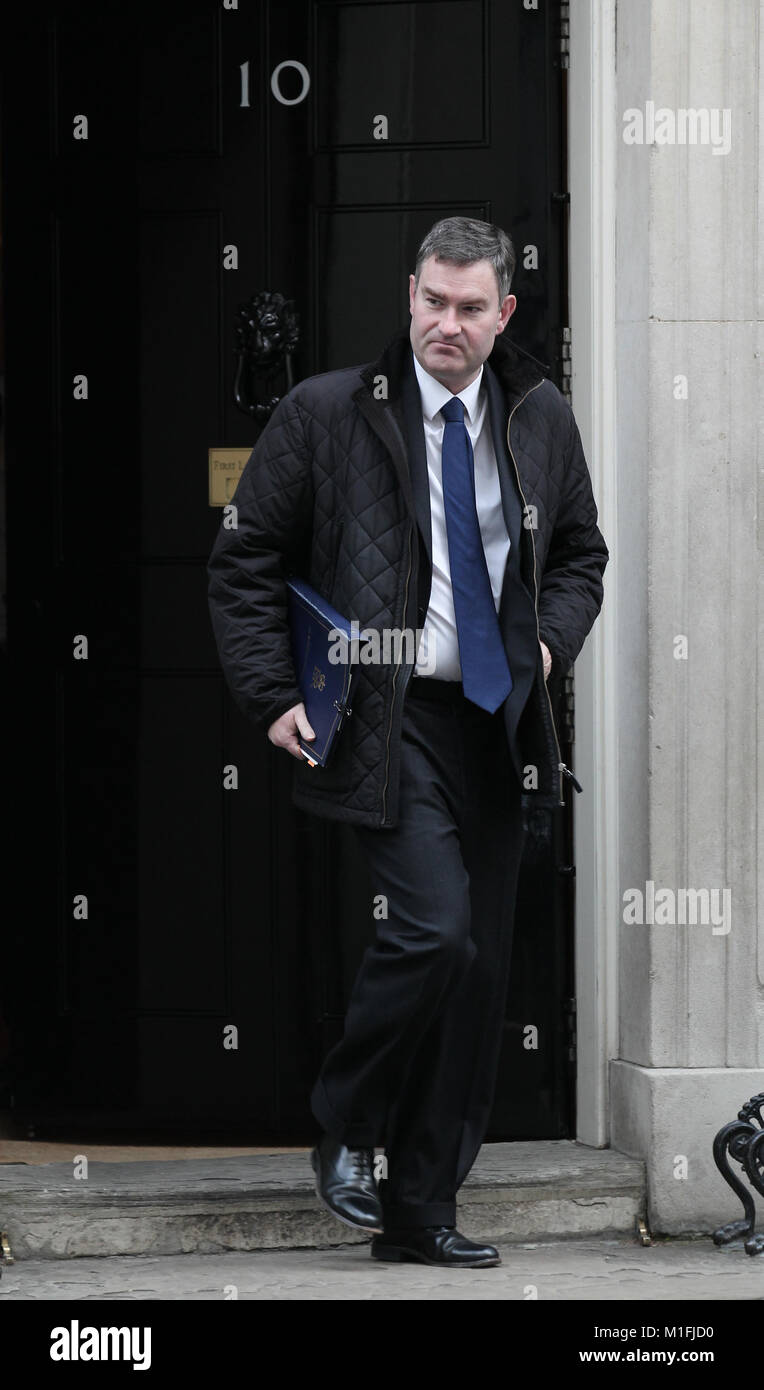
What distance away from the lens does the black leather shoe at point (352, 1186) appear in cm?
442

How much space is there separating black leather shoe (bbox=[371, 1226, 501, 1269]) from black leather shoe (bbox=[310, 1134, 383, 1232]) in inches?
3.7

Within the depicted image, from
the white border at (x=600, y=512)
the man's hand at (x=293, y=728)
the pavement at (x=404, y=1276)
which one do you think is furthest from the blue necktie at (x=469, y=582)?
the pavement at (x=404, y=1276)

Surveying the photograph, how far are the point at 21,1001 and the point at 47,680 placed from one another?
0.87 m

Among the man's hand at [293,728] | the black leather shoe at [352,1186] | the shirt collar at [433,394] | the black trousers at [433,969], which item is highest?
the shirt collar at [433,394]

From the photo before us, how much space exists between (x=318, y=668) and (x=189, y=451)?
1306 mm

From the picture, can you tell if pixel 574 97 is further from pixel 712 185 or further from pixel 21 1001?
pixel 21 1001

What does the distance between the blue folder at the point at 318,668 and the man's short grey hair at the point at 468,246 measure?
2.39ft

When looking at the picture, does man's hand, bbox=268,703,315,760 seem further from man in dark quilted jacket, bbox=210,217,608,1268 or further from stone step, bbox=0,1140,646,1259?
stone step, bbox=0,1140,646,1259

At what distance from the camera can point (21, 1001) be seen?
219 inches

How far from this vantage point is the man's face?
4.32 m

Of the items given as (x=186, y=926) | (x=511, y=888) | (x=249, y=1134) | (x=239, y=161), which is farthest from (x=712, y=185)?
(x=249, y=1134)

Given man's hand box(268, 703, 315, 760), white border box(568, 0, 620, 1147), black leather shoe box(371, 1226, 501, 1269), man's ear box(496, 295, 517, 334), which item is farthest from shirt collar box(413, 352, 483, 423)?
black leather shoe box(371, 1226, 501, 1269)

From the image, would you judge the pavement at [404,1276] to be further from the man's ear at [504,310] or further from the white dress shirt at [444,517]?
the man's ear at [504,310]

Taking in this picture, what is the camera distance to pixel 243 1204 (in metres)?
4.88
